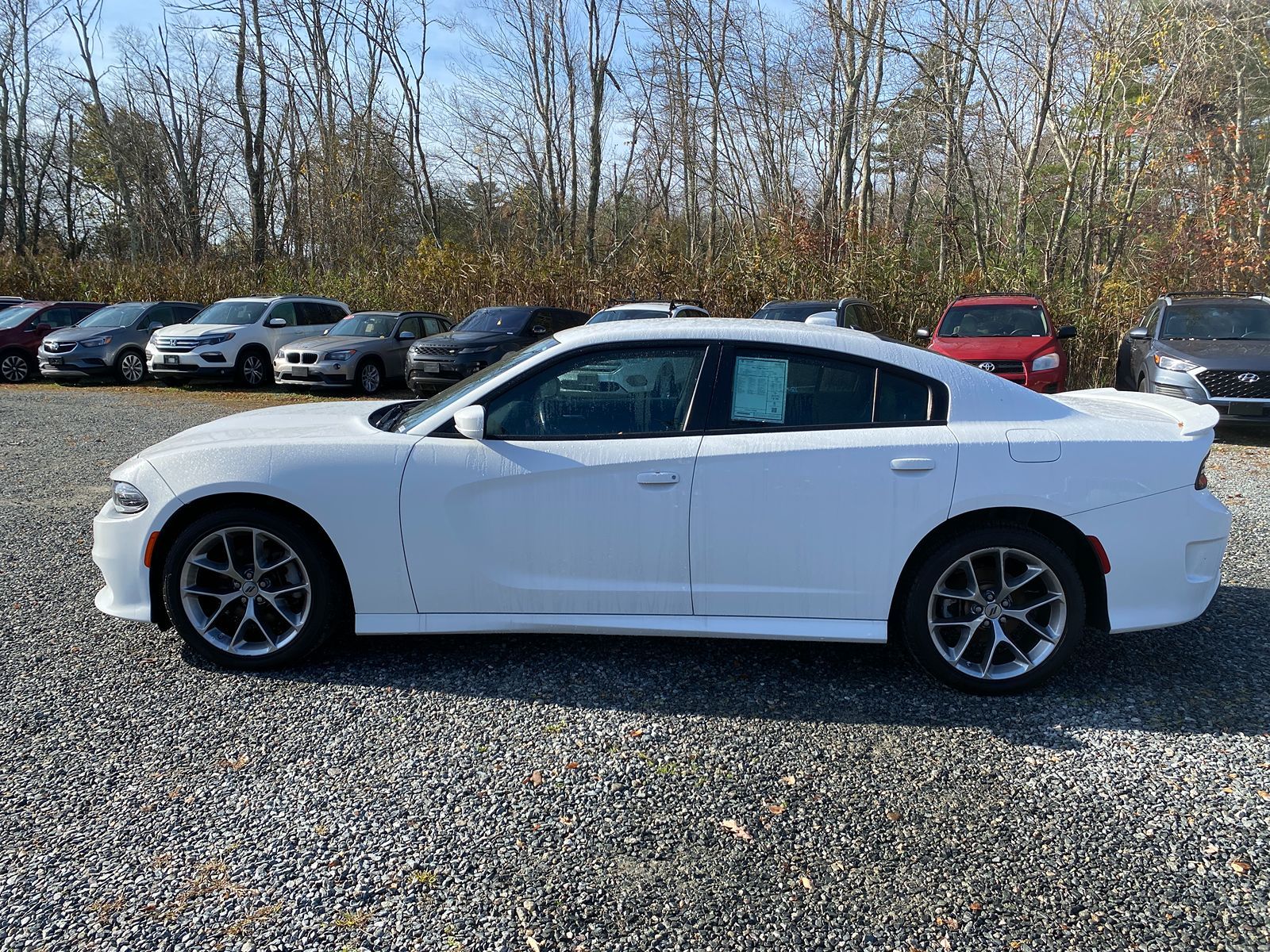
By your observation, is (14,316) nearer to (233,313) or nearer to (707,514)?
(233,313)

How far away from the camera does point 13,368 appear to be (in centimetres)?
1864

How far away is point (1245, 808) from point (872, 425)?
1.80 metres

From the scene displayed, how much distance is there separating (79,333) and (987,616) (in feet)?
63.0

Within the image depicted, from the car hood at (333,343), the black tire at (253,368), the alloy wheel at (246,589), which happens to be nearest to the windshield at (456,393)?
the alloy wheel at (246,589)

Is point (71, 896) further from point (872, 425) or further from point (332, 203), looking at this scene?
point (332, 203)

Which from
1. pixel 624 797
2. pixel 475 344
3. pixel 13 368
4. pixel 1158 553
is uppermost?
pixel 475 344

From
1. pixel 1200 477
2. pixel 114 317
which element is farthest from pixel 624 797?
pixel 114 317

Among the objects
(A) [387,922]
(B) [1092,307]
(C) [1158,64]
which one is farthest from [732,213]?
(A) [387,922]

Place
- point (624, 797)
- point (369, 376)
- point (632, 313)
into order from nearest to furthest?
point (624, 797), point (632, 313), point (369, 376)

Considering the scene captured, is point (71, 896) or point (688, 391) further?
point (688, 391)

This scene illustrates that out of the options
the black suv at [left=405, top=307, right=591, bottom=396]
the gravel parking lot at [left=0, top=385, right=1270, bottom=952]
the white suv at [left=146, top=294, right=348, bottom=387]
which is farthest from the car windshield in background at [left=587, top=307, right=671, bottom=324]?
the gravel parking lot at [left=0, top=385, right=1270, bottom=952]

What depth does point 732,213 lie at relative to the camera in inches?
1212

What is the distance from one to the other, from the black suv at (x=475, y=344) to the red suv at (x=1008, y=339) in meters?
5.98

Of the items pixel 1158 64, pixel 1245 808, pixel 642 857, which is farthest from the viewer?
pixel 1158 64
